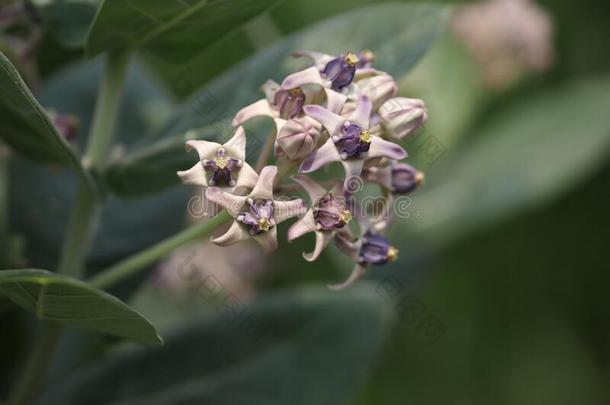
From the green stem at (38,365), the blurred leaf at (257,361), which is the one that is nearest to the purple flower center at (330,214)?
the green stem at (38,365)

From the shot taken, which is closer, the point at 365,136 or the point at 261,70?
the point at 365,136

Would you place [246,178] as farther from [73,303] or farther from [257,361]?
[257,361]

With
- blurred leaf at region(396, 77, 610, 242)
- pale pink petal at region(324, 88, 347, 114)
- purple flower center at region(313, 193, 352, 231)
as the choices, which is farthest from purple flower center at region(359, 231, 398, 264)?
blurred leaf at region(396, 77, 610, 242)

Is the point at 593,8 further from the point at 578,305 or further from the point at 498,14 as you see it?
the point at 578,305

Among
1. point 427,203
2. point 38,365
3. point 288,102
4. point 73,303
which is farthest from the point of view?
point 427,203

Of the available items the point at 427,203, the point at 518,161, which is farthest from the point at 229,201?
the point at 518,161

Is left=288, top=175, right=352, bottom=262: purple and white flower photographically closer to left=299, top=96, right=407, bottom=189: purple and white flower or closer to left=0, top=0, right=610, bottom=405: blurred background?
left=299, top=96, right=407, bottom=189: purple and white flower
